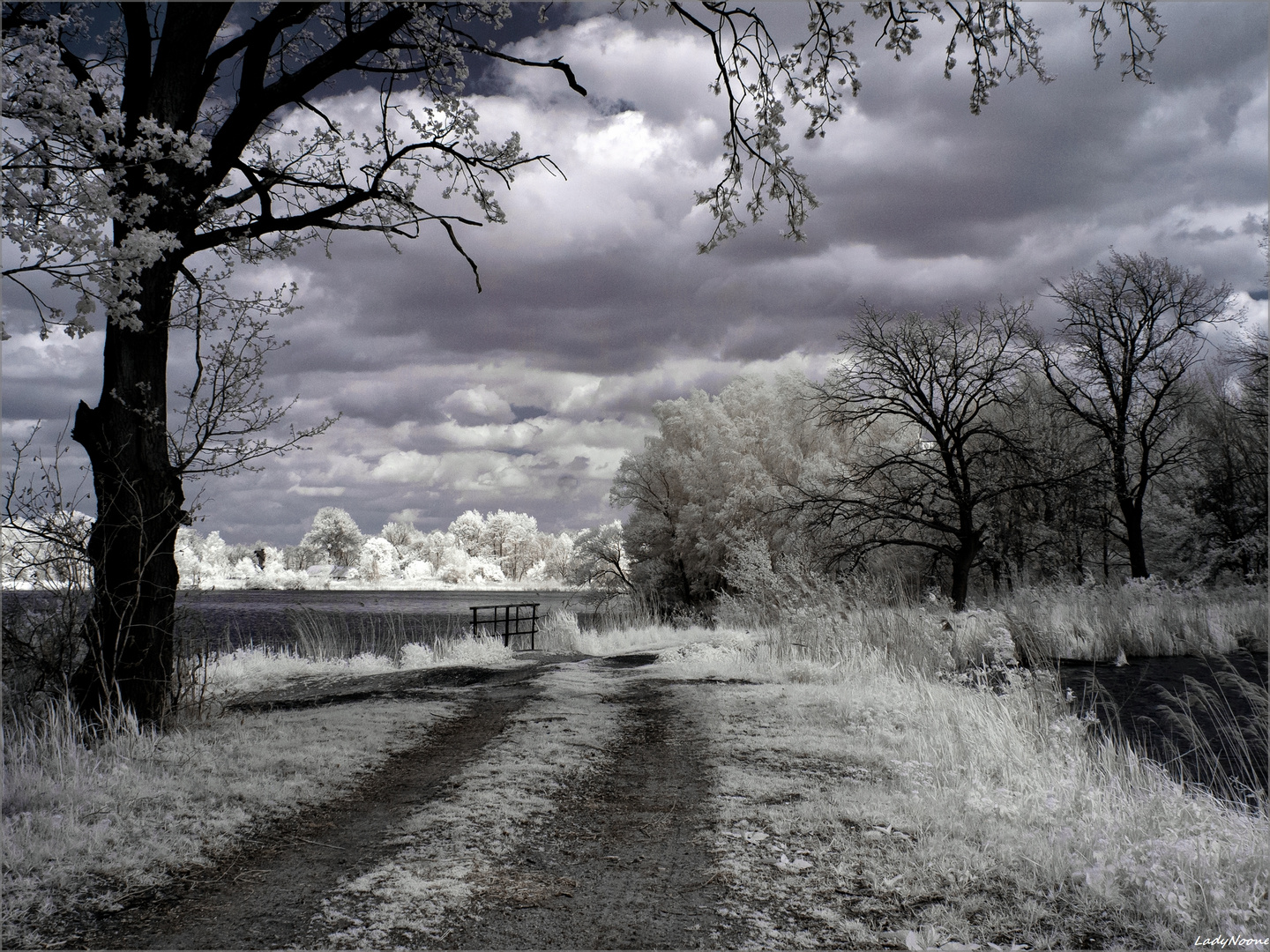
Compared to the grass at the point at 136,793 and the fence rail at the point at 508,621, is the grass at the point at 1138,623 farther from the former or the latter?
the fence rail at the point at 508,621

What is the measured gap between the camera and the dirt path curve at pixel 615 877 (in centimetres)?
318

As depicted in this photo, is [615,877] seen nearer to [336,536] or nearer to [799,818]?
[799,818]

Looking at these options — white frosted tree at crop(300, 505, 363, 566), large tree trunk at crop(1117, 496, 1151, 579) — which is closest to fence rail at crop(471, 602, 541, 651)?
large tree trunk at crop(1117, 496, 1151, 579)

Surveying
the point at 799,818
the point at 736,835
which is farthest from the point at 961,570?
the point at 736,835

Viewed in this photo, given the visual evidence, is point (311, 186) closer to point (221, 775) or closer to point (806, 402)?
point (221, 775)

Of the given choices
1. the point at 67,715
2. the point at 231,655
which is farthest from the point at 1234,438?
the point at 67,715

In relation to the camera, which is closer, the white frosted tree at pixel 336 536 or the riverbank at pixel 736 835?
the riverbank at pixel 736 835

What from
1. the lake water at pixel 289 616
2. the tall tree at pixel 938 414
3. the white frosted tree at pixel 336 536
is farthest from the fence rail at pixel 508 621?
the white frosted tree at pixel 336 536

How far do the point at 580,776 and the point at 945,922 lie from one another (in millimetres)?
3050

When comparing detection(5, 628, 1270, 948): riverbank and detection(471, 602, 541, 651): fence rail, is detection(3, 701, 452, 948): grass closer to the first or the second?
detection(5, 628, 1270, 948): riverbank

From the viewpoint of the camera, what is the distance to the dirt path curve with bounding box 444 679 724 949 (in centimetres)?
318

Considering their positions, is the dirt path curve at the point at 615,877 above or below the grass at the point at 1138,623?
above

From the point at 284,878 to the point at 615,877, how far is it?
1606 millimetres

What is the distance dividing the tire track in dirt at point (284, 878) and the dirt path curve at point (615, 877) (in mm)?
789
